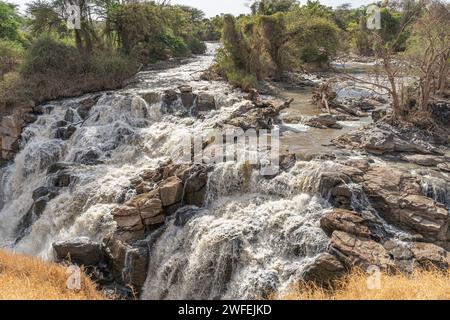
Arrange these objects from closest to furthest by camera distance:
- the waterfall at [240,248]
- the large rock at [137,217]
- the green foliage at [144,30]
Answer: the waterfall at [240,248] < the large rock at [137,217] < the green foliage at [144,30]

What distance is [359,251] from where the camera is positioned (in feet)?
19.4

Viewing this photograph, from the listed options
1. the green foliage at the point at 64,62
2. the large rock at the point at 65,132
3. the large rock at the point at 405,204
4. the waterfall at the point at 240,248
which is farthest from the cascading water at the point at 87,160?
the large rock at the point at 405,204

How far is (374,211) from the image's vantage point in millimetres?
7012

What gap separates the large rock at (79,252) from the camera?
7.16m

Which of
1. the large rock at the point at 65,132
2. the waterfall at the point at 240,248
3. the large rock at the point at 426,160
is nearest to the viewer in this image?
the waterfall at the point at 240,248

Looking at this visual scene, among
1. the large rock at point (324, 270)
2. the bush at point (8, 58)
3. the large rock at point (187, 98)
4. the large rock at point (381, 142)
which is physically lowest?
the large rock at point (324, 270)

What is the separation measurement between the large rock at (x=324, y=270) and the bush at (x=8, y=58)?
591 inches

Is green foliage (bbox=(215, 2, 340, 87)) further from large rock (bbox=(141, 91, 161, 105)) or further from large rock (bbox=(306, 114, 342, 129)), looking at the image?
large rock (bbox=(306, 114, 342, 129))

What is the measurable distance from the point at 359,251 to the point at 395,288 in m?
1.45

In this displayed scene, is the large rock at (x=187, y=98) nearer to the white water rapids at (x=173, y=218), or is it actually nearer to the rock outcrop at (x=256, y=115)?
the white water rapids at (x=173, y=218)

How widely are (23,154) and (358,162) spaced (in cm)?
958

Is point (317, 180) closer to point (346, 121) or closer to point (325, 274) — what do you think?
point (325, 274)

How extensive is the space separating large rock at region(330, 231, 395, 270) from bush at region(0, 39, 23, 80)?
594 inches
